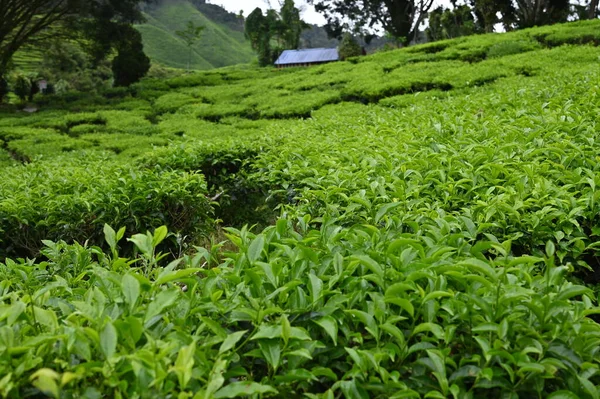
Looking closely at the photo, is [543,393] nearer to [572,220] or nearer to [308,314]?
[308,314]

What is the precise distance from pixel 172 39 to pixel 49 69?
159 feet

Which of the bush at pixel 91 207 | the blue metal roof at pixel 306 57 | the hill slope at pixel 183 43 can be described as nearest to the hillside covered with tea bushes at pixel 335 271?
the bush at pixel 91 207

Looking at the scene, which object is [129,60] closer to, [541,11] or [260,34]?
[541,11]

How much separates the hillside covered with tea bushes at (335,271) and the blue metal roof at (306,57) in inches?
1559

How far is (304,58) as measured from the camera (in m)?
43.6

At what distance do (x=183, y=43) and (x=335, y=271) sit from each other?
80269 mm

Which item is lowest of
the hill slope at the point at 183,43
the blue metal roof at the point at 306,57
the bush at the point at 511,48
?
the bush at the point at 511,48

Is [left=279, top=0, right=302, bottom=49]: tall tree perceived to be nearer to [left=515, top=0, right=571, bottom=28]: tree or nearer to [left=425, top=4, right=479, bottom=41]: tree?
[left=425, top=4, right=479, bottom=41]: tree

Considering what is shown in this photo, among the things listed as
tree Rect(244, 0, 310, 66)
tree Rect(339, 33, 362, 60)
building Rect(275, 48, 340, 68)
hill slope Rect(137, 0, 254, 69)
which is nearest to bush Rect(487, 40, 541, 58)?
tree Rect(339, 33, 362, 60)

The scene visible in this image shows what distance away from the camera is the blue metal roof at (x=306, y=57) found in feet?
141

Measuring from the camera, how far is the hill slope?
71.4m

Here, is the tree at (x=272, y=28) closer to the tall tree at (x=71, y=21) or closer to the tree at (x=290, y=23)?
the tree at (x=290, y=23)

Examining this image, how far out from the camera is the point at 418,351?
4.65 feet

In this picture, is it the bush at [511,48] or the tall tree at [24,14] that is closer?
the bush at [511,48]
